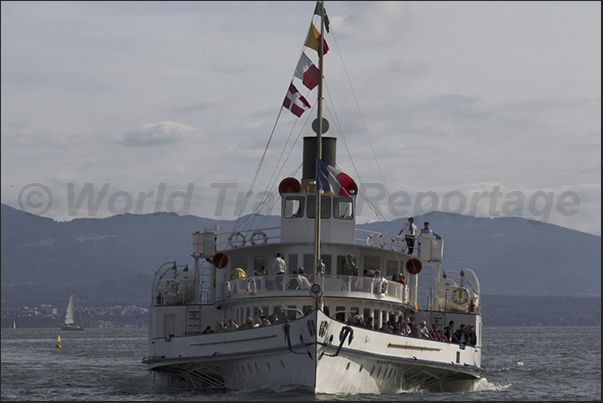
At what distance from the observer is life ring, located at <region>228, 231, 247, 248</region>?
36938mm

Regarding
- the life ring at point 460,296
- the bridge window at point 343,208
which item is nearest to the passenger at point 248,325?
the bridge window at point 343,208

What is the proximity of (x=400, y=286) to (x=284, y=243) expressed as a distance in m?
4.52

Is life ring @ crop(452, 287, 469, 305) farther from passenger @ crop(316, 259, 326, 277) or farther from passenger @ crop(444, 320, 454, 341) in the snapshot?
passenger @ crop(316, 259, 326, 277)

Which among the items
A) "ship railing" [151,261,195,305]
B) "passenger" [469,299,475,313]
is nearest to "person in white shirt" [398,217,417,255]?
"passenger" [469,299,475,313]

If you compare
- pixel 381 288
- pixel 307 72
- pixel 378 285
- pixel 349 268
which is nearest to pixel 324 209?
pixel 349 268

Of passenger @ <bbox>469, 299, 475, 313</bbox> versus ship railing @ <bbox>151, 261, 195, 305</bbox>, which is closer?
passenger @ <bbox>469, 299, 475, 313</bbox>

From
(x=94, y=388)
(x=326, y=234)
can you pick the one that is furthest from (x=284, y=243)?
(x=94, y=388)

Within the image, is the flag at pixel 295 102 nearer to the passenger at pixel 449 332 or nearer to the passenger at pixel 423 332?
the passenger at pixel 423 332

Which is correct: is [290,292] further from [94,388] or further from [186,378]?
[94,388]

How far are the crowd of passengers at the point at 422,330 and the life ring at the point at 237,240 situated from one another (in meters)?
Result: 6.06

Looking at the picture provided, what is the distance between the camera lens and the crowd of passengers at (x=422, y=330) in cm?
3247

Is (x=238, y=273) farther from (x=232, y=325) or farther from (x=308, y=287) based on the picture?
(x=308, y=287)

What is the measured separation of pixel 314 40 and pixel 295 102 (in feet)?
7.39

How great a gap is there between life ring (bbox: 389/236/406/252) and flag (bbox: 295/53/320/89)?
7463mm
